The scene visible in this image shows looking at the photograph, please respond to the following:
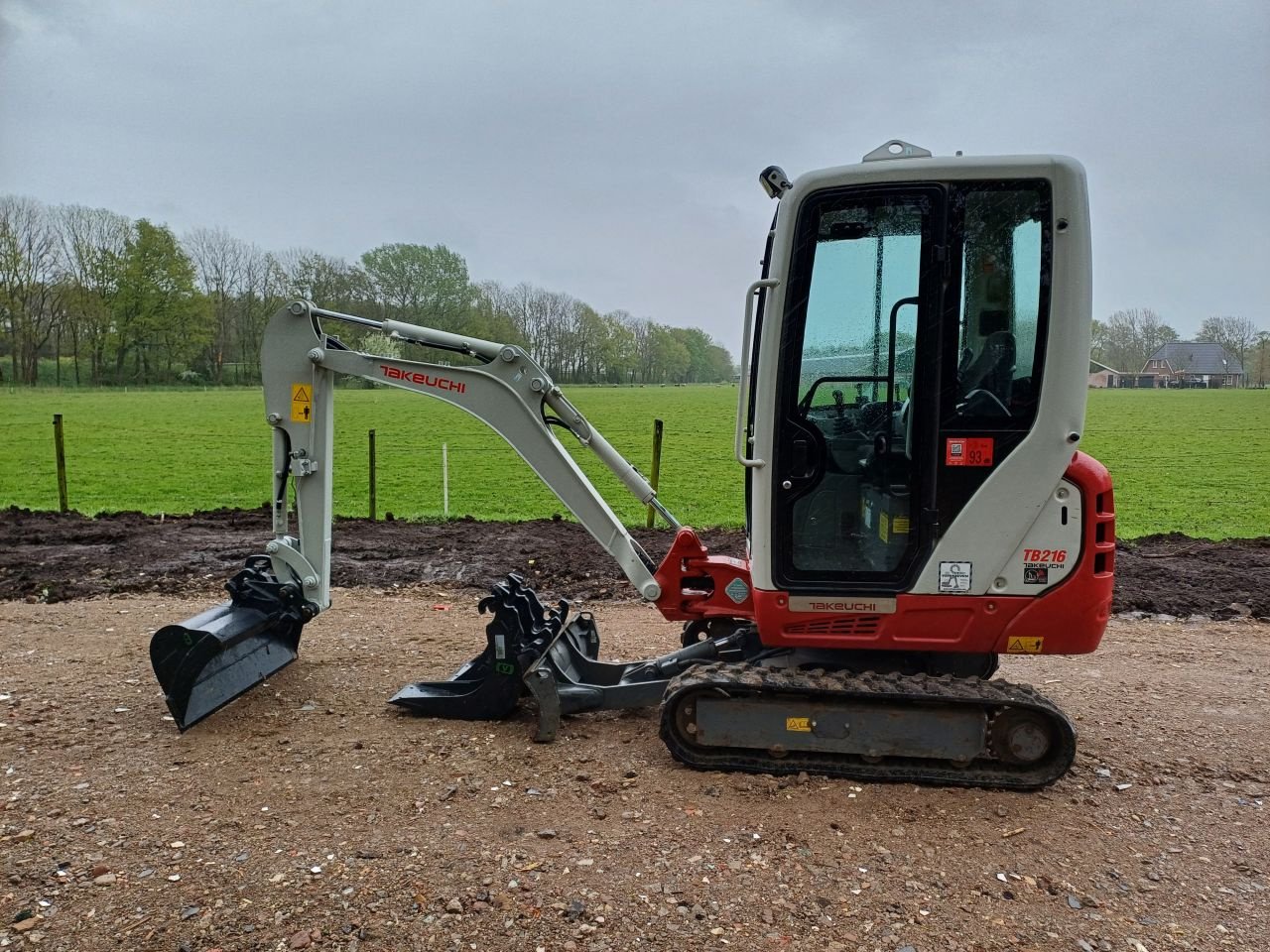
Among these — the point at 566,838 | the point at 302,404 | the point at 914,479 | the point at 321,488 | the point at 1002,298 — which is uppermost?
the point at 1002,298

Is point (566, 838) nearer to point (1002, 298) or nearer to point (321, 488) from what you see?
point (321, 488)

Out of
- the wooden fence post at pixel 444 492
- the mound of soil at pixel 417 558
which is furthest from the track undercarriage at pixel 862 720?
the wooden fence post at pixel 444 492

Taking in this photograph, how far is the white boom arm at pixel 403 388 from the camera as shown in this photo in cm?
541

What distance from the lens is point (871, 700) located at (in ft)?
14.6

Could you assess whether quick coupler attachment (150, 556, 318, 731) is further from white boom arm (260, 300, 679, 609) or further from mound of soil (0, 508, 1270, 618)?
mound of soil (0, 508, 1270, 618)

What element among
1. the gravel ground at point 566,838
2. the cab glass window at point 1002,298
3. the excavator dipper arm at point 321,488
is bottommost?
the gravel ground at point 566,838

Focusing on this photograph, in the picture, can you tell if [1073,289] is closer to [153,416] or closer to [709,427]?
[709,427]

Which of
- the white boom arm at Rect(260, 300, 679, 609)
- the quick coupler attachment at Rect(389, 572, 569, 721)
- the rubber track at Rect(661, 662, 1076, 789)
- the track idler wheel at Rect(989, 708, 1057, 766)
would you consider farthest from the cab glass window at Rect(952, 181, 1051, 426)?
the quick coupler attachment at Rect(389, 572, 569, 721)

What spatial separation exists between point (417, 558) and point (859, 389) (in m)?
7.25

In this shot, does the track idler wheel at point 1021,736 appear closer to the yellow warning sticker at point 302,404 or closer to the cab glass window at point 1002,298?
the cab glass window at point 1002,298

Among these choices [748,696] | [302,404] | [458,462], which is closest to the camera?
[748,696]

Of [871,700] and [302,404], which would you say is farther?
[302,404]

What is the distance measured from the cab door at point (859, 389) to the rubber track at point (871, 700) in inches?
20.3

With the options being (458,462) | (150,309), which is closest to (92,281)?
(150,309)
